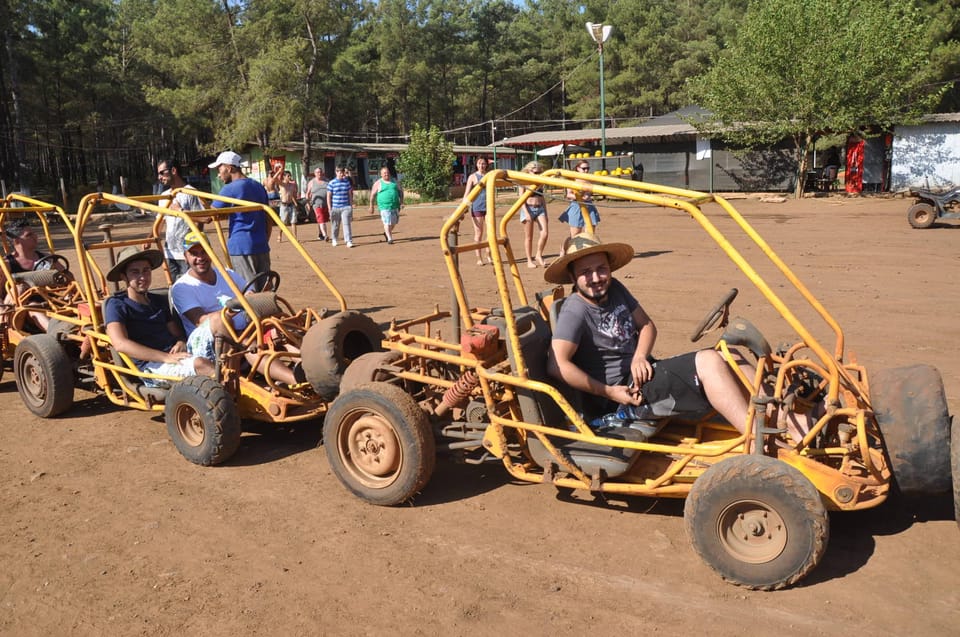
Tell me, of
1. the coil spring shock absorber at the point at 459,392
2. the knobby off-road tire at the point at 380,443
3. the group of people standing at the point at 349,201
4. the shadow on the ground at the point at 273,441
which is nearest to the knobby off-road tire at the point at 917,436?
the coil spring shock absorber at the point at 459,392

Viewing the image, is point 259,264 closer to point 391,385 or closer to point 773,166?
point 391,385

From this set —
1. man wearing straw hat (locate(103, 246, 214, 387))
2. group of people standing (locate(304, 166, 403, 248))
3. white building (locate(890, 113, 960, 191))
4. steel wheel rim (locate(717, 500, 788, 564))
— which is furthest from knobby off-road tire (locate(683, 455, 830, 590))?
white building (locate(890, 113, 960, 191))

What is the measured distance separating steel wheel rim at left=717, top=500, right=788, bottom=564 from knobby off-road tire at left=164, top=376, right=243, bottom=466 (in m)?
3.04

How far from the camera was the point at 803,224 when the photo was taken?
→ 1802cm

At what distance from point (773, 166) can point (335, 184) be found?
1914 cm

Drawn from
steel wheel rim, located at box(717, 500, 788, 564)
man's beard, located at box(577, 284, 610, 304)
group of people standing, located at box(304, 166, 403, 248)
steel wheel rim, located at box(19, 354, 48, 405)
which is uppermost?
group of people standing, located at box(304, 166, 403, 248)

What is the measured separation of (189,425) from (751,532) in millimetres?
3575

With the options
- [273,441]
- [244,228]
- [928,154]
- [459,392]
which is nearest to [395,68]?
[928,154]

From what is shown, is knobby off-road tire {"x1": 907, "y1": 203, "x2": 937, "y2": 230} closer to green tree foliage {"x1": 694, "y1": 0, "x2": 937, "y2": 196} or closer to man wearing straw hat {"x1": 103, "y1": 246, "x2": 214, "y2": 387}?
green tree foliage {"x1": 694, "y1": 0, "x2": 937, "y2": 196}

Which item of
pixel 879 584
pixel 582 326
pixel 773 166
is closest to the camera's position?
pixel 879 584

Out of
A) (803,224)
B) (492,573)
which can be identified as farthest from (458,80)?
(492,573)

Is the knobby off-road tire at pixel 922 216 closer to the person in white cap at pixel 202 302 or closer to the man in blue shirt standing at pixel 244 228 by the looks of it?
the man in blue shirt standing at pixel 244 228

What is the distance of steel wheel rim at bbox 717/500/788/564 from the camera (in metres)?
3.34

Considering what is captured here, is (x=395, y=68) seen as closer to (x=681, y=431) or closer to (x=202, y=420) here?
(x=202, y=420)
